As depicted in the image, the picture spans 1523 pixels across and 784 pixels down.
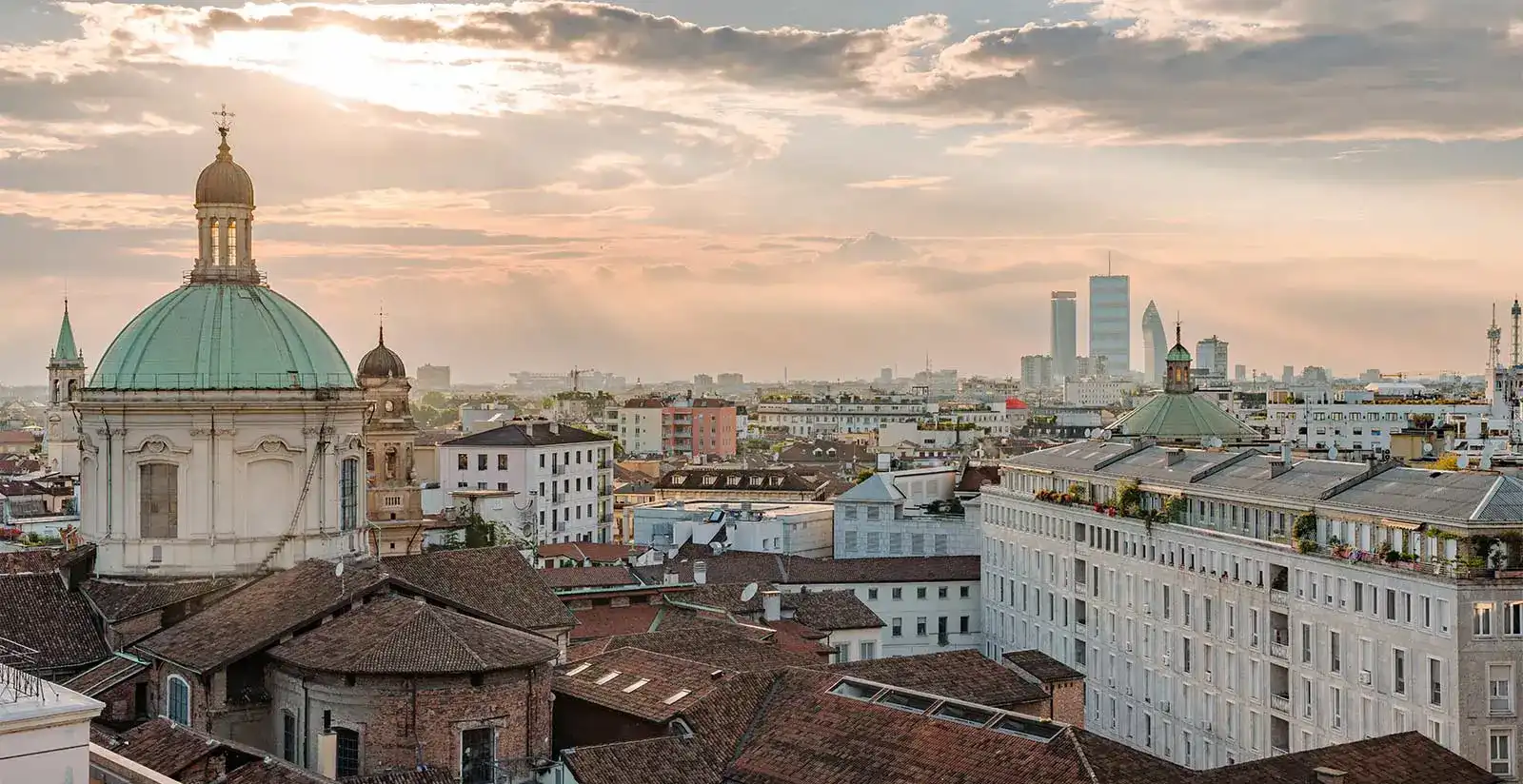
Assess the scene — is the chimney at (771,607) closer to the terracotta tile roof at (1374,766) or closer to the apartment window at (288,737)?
the apartment window at (288,737)

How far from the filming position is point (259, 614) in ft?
142

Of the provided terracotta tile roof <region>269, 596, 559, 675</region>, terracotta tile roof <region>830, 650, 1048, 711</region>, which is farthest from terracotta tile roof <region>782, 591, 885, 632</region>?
terracotta tile roof <region>269, 596, 559, 675</region>

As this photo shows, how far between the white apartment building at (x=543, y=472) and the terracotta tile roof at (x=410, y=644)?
168 ft

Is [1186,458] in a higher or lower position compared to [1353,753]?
higher

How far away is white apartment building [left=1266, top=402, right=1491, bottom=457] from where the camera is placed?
6102 inches

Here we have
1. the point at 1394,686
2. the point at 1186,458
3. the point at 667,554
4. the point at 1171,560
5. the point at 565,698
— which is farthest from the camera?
the point at 667,554

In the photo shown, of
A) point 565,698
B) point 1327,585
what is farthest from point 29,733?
point 1327,585

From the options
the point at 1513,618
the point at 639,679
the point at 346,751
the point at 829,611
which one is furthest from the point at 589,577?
the point at 1513,618

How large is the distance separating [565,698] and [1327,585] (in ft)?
80.0

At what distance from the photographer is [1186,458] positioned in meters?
67.4

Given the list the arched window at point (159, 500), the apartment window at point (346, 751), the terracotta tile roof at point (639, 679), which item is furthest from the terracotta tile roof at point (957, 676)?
the arched window at point (159, 500)

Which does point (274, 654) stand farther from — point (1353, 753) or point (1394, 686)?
point (1394, 686)

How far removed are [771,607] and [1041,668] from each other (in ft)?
35.8

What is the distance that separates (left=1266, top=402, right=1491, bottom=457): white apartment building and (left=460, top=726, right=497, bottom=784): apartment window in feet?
399
